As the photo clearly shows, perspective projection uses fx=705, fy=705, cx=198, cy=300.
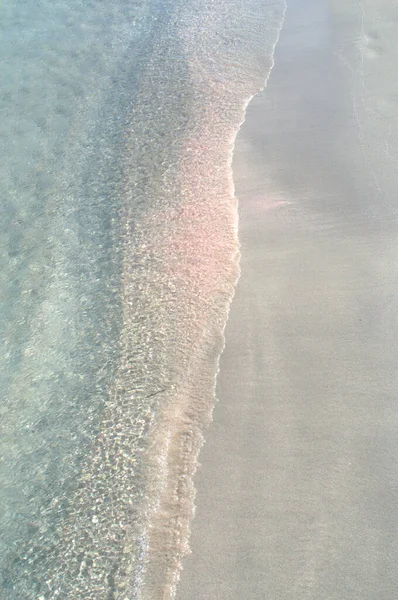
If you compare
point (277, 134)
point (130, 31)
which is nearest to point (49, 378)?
point (277, 134)

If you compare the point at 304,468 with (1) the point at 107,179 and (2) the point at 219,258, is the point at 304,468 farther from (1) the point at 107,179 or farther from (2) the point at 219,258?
(1) the point at 107,179

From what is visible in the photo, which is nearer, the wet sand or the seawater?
the wet sand

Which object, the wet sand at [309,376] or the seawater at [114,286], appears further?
the seawater at [114,286]

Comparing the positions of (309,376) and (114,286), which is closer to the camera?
(309,376)

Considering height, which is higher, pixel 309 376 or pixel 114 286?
pixel 114 286
